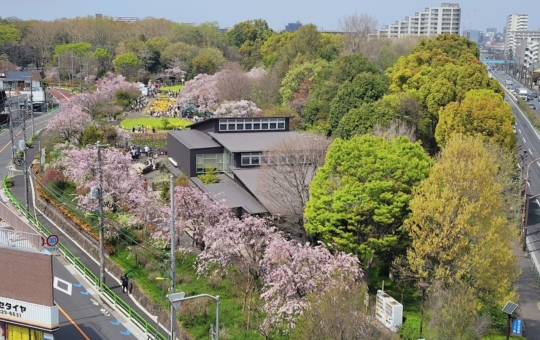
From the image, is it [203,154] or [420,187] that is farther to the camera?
[203,154]

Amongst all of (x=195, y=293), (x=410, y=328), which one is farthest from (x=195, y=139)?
(x=410, y=328)

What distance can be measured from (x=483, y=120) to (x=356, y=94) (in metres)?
9.93

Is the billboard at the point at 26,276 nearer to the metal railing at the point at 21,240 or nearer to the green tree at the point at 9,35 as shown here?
the metal railing at the point at 21,240

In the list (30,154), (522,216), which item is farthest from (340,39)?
(522,216)

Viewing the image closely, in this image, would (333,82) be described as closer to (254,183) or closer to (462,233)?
(254,183)

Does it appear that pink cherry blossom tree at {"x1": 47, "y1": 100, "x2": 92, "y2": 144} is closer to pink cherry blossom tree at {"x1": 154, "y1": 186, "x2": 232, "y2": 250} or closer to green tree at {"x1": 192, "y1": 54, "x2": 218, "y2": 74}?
pink cherry blossom tree at {"x1": 154, "y1": 186, "x2": 232, "y2": 250}

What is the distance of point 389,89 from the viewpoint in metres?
50.1

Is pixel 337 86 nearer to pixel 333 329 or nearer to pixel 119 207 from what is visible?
pixel 119 207

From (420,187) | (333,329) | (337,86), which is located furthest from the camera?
(337,86)

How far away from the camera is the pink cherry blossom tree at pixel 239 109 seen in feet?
173

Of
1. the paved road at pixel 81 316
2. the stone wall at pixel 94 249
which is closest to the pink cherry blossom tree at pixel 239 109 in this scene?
the stone wall at pixel 94 249

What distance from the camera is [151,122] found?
58312mm

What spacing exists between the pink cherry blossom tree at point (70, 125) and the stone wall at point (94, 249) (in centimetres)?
863

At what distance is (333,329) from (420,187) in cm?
944
